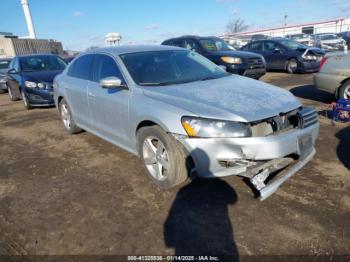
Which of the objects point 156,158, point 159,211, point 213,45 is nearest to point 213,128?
point 156,158

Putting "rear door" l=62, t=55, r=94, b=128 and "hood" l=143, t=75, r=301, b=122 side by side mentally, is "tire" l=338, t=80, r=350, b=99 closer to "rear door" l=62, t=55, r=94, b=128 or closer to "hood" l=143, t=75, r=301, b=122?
"hood" l=143, t=75, r=301, b=122

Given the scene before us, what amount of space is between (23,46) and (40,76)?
2333cm

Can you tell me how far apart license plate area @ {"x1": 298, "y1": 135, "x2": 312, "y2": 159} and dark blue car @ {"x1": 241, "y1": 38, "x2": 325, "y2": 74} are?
958cm

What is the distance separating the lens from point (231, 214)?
9.47ft

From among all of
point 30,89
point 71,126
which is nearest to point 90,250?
point 71,126

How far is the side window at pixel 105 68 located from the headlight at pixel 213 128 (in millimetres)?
1330

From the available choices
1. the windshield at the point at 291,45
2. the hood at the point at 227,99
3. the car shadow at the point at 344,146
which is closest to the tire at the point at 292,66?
the windshield at the point at 291,45

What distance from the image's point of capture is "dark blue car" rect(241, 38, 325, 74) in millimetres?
11828

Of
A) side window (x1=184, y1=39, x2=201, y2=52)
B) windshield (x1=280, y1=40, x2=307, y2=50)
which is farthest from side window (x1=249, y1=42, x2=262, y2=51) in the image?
side window (x1=184, y1=39, x2=201, y2=52)

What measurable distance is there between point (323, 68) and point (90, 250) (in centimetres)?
620

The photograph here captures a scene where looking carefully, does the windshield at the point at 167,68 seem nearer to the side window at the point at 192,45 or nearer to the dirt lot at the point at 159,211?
the dirt lot at the point at 159,211

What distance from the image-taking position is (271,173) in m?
3.26

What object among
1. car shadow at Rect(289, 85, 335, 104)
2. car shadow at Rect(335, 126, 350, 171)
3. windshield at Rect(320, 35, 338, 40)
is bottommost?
car shadow at Rect(289, 85, 335, 104)

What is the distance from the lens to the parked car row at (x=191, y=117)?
2.87 m
